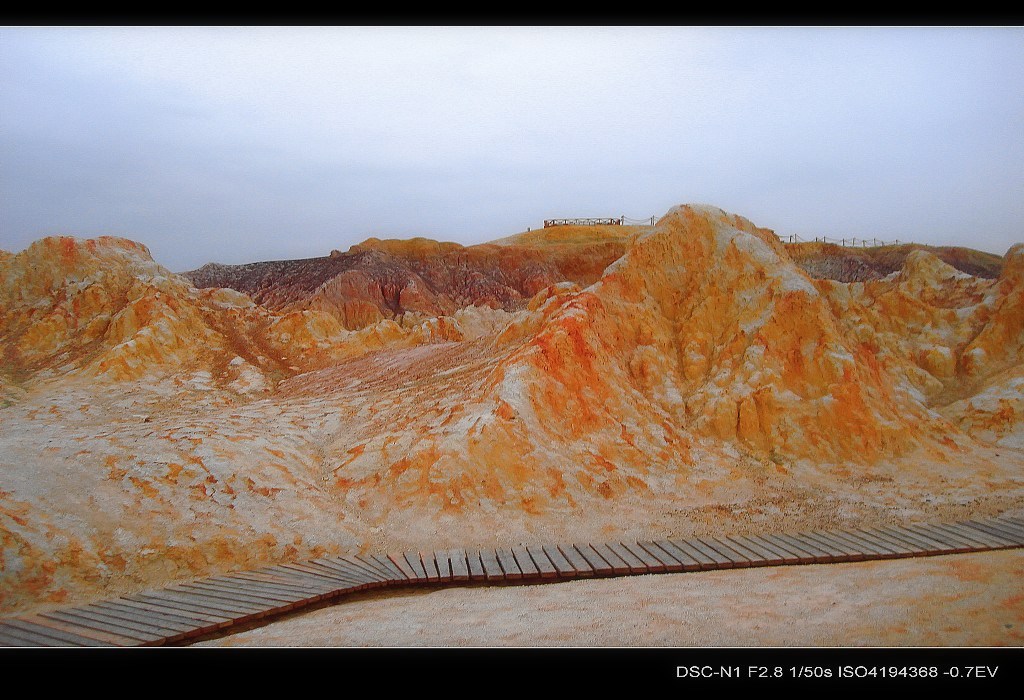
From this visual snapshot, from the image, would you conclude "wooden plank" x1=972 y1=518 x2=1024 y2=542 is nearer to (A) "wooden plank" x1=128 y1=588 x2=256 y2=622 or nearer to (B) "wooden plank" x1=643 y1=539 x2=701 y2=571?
(B) "wooden plank" x1=643 y1=539 x2=701 y2=571

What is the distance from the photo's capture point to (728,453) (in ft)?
29.2

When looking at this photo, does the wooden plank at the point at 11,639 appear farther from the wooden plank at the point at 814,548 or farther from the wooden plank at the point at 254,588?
the wooden plank at the point at 814,548

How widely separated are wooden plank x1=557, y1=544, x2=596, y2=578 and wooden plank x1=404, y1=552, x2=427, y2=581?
4.61 feet

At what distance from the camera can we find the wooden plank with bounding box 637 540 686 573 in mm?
6473

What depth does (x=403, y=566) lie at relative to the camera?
660 centimetres

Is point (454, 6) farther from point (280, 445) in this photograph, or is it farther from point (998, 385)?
point (998, 385)

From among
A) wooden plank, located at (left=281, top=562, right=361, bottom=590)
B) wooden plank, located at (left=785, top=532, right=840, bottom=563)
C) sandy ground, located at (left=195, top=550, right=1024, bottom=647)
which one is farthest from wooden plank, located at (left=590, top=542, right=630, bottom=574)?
wooden plank, located at (left=281, top=562, right=361, bottom=590)

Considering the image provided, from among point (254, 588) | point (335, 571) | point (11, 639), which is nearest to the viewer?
point (11, 639)

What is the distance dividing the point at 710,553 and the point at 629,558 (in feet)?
2.70

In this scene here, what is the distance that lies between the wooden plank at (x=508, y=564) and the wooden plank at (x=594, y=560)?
27.3 inches

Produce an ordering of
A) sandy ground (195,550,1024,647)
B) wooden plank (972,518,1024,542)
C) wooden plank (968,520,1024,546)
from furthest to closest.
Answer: wooden plank (972,518,1024,542), wooden plank (968,520,1024,546), sandy ground (195,550,1024,647)

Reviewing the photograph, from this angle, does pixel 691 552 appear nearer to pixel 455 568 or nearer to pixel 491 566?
pixel 491 566

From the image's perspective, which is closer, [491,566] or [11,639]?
[11,639]

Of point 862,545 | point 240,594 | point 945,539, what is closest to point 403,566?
point 240,594
